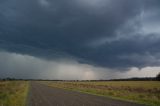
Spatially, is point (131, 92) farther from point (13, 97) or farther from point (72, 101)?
point (13, 97)

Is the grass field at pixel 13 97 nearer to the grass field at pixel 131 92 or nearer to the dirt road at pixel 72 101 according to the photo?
the dirt road at pixel 72 101

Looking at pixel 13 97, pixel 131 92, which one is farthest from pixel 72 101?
pixel 131 92

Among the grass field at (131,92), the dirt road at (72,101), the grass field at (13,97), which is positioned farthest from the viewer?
the grass field at (131,92)

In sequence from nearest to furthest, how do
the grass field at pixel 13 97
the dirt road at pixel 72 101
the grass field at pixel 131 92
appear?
the dirt road at pixel 72 101 → the grass field at pixel 13 97 → the grass field at pixel 131 92

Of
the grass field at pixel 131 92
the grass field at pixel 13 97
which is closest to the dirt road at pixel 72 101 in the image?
the grass field at pixel 13 97

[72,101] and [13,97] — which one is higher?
[13,97]

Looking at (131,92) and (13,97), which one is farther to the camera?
(131,92)

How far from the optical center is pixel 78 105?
68.0 feet

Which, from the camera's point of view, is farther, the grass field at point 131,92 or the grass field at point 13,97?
the grass field at point 131,92

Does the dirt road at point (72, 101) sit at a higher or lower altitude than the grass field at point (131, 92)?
lower

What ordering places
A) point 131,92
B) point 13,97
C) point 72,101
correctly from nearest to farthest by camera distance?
point 72,101 → point 13,97 → point 131,92

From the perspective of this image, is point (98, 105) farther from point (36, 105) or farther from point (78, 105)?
point (36, 105)

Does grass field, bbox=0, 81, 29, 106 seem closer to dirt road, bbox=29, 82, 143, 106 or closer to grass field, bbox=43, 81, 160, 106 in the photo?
dirt road, bbox=29, 82, 143, 106

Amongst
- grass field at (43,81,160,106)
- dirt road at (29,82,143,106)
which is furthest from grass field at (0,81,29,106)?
grass field at (43,81,160,106)
